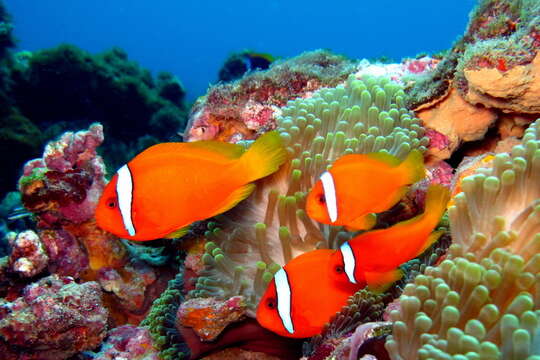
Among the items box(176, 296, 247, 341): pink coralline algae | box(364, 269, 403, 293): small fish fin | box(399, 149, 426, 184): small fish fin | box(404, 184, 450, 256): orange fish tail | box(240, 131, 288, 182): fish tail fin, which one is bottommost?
box(176, 296, 247, 341): pink coralline algae

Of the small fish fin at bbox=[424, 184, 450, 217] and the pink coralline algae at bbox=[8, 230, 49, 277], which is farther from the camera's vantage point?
the pink coralline algae at bbox=[8, 230, 49, 277]

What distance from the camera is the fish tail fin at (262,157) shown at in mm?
1831

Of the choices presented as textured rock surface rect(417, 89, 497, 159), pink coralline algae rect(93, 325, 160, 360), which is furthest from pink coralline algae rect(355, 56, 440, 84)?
pink coralline algae rect(93, 325, 160, 360)

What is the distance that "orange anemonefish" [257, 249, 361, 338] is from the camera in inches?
71.4

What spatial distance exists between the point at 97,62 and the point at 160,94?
2.41 meters

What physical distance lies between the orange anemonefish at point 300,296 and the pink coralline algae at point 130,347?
104 centimetres

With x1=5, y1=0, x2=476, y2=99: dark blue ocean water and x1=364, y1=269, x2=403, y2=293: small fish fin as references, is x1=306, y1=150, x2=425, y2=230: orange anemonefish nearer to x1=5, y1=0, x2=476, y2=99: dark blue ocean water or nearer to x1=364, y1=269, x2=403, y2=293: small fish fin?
x1=364, y1=269, x2=403, y2=293: small fish fin

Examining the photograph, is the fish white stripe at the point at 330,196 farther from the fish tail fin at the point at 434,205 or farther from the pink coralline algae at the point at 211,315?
the pink coralline algae at the point at 211,315

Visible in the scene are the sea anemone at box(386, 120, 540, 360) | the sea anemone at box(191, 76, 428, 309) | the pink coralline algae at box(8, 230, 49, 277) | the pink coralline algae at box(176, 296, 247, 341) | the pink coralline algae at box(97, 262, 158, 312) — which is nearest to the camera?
the sea anemone at box(386, 120, 540, 360)

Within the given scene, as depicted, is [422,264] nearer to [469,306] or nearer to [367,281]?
[367,281]

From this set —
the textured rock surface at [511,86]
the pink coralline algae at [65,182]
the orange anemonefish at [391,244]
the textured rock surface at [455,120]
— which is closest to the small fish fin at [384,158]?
the orange anemonefish at [391,244]

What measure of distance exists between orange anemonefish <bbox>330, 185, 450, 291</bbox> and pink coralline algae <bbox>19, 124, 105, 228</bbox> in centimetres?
225

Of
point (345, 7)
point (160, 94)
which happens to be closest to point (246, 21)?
point (345, 7)

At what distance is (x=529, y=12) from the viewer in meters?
2.66
